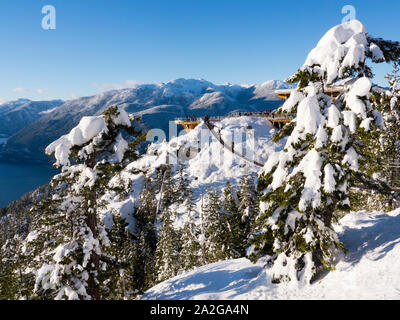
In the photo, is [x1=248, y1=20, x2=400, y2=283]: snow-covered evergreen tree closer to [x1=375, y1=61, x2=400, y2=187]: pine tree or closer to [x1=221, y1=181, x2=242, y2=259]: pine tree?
[x1=375, y1=61, x2=400, y2=187]: pine tree

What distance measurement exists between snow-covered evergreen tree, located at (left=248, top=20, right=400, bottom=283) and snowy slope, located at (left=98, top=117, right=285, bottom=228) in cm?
3473

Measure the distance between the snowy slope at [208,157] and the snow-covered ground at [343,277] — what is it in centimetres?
3144

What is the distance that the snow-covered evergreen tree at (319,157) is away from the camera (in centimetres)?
880

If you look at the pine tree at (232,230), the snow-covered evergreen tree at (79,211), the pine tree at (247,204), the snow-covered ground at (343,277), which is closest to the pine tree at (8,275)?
the snow-covered evergreen tree at (79,211)

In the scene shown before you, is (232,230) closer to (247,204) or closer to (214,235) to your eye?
(214,235)

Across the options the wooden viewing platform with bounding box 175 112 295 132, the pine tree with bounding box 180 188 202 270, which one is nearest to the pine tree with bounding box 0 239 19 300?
the pine tree with bounding box 180 188 202 270

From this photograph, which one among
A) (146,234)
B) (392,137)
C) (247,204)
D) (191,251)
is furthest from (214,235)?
(146,234)

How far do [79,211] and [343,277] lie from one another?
37.2ft

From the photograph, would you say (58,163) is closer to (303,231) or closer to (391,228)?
(303,231)

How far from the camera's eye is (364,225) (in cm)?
1248

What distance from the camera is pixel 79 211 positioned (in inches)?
441
